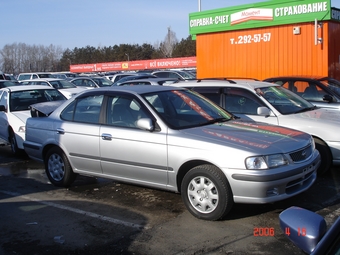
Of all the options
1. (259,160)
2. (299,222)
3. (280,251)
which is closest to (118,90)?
(259,160)

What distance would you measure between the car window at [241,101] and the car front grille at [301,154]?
227 centimetres

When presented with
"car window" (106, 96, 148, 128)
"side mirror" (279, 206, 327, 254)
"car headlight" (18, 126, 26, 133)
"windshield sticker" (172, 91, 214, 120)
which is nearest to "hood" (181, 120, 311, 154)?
"windshield sticker" (172, 91, 214, 120)

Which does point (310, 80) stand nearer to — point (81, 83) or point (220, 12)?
point (220, 12)

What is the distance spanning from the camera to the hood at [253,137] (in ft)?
17.4

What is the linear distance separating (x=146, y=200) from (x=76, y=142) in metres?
1.38

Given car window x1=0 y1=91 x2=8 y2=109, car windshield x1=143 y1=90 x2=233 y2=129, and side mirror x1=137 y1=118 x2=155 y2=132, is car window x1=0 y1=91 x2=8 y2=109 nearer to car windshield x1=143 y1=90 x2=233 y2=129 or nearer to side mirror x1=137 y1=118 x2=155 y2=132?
car windshield x1=143 y1=90 x2=233 y2=129

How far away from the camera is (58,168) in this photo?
7199 mm

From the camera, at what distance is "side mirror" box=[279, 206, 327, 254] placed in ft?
7.43

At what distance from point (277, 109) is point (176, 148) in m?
2.87

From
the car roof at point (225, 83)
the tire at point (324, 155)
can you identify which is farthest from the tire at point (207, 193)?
the car roof at point (225, 83)

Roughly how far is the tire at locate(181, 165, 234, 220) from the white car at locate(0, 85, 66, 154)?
5.16m

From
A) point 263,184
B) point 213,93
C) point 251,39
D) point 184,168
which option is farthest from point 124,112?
point 251,39

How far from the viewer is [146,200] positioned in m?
6.45
